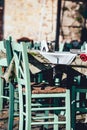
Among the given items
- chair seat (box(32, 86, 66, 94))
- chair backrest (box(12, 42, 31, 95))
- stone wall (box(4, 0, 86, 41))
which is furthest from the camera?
stone wall (box(4, 0, 86, 41))

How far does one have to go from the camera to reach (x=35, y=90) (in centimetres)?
416

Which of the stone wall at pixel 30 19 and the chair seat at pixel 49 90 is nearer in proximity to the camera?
the chair seat at pixel 49 90

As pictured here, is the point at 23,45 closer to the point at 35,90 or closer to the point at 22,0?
the point at 35,90

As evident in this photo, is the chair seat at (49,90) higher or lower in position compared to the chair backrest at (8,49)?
lower

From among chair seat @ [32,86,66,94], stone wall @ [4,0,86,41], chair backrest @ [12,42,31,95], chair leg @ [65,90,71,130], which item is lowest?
chair leg @ [65,90,71,130]

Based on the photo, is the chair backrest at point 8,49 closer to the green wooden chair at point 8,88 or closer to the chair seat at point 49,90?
the green wooden chair at point 8,88

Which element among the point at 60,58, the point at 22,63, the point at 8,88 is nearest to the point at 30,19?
the point at 8,88

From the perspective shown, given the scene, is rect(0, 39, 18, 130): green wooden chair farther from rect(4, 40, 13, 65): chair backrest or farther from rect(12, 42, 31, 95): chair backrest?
rect(12, 42, 31, 95): chair backrest

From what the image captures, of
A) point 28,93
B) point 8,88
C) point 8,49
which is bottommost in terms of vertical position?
point 8,88

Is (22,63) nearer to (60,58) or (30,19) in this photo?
(60,58)

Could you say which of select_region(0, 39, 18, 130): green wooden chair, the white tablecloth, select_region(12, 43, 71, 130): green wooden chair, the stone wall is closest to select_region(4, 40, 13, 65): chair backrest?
select_region(0, 39, 18, 130): green wooden chair

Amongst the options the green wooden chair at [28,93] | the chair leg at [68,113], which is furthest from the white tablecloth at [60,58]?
the chair leg at [68,113]

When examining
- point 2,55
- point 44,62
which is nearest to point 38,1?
point 2,55

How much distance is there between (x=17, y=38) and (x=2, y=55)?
8267 millimetres
